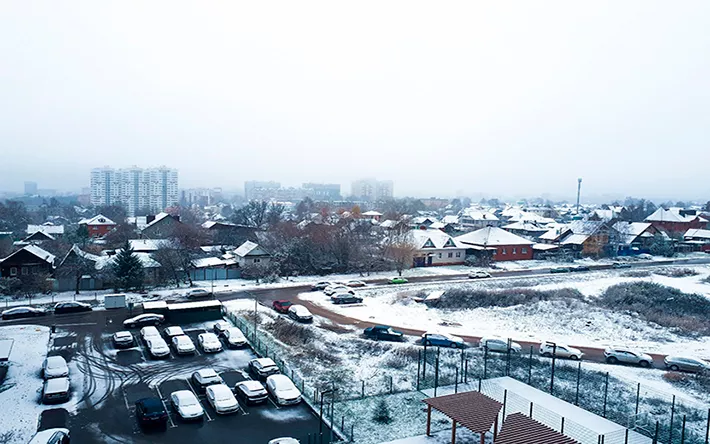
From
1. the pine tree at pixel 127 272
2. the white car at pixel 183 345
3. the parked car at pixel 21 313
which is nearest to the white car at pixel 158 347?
the white car at pixel 183 345

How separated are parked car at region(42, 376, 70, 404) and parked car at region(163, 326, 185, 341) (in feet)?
21.9

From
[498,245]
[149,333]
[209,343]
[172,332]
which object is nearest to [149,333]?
[149,333]

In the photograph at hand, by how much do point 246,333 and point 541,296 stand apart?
856 inches

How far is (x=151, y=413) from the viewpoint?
15.5 meters

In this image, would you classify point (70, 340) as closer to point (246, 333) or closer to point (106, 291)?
point (246, 333)

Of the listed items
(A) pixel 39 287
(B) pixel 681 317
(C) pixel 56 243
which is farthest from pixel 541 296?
(C) pixel 56 243

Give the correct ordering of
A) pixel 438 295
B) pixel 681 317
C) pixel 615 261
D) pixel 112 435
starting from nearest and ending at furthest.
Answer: pixel 112 435
pixel 681 317
pixel 438 295
pixel 615 261

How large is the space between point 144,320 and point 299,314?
8578mm

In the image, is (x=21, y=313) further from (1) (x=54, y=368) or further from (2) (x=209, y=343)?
(2) (x=209, y=343)

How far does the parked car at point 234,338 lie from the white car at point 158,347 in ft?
9.32

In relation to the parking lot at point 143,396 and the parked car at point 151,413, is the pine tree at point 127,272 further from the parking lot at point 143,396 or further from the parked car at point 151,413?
the parked car at point 151,413

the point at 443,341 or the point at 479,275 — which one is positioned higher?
the point at 443,341

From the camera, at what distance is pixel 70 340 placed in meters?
24.2

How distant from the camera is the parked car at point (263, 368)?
776 inches
